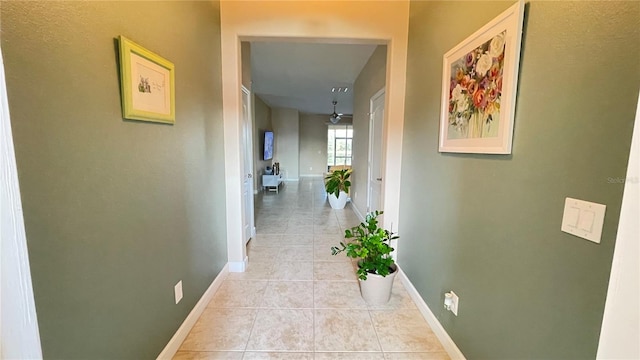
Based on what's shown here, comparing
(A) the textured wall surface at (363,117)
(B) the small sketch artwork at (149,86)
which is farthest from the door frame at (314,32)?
(B) the small sketch artwork at (149,86)

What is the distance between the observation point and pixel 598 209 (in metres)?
0.79

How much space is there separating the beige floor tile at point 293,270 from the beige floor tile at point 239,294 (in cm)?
21

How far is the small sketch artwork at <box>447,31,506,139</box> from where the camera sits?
1.22m

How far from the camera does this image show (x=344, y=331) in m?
1.86

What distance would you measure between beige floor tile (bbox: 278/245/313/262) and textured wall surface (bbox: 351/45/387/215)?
4.42 feet

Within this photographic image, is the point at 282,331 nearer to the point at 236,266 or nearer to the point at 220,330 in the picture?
the point at 220,330

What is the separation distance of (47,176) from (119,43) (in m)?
0.64

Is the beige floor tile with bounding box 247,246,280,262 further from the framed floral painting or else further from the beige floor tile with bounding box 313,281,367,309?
the framed floral painting

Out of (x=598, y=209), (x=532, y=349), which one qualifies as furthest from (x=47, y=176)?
(x=532, y=349)

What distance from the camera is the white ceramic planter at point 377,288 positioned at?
2109 millimetres

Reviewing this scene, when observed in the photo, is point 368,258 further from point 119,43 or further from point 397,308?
point 119,43

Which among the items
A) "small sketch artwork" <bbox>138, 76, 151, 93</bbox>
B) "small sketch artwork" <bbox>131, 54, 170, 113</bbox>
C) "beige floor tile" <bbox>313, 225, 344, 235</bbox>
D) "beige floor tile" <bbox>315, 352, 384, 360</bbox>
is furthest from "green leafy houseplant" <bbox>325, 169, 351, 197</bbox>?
"small sketch artwork" <bbox>138, 76, 151, 93</bbox>

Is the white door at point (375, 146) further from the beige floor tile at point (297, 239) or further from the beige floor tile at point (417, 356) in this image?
the beige floor tile at point (417, 356)

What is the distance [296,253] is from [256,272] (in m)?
0.62
